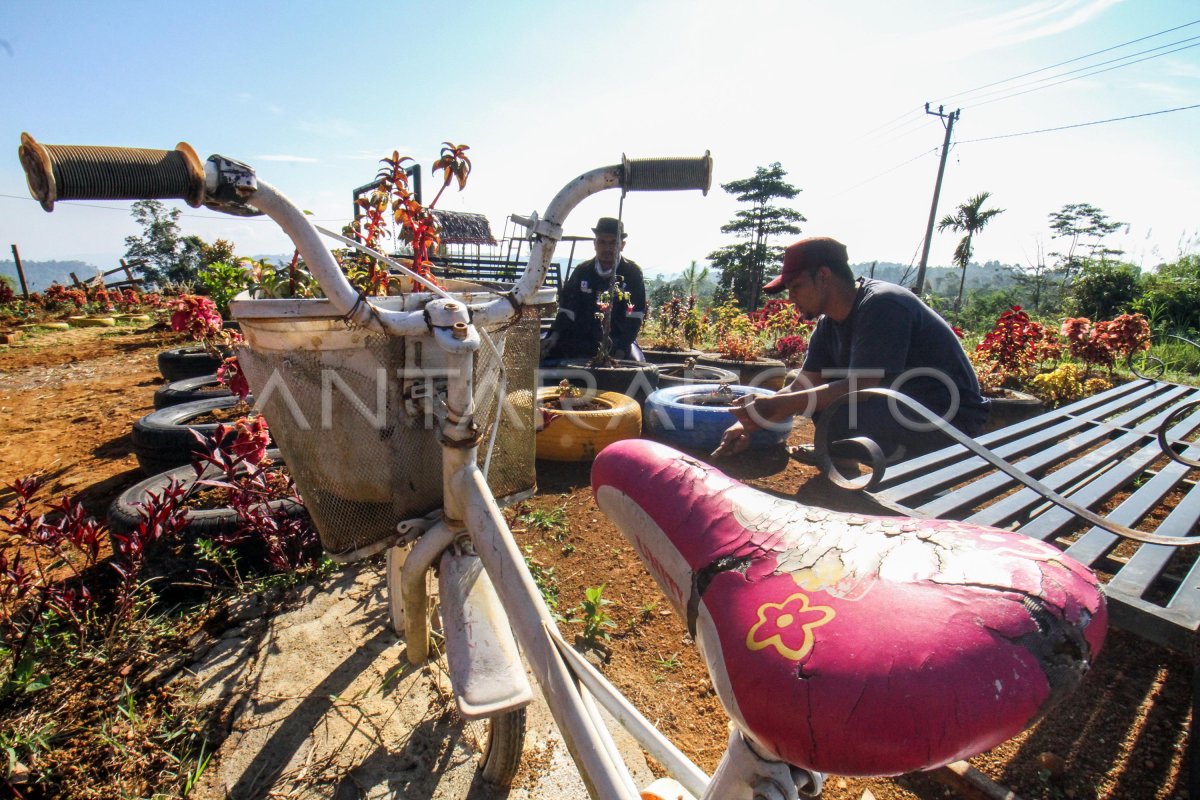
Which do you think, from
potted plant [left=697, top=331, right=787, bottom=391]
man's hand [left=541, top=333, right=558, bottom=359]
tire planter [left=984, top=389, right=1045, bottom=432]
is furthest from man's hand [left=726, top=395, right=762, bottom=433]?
man's hand [left=541, top=333, right=558, bottom=359]

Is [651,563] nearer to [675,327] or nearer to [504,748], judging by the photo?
[504,748]

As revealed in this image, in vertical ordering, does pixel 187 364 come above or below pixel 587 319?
below

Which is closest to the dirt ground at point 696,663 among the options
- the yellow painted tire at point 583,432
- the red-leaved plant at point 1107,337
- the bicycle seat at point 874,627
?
the yellow painted tire at point 583,432

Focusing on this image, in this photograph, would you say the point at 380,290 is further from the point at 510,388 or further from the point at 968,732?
the point at 968,732

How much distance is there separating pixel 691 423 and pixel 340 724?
123 inches

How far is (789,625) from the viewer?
71 cm

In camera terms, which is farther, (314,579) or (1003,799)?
(314,579)

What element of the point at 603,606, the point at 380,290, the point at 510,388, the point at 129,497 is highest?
the point at 380,290

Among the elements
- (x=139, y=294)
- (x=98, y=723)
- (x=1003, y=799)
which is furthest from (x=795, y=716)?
(x=139, y=294)

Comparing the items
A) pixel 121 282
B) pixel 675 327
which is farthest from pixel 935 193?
pixel 121 282

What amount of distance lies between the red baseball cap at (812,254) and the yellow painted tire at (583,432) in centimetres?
168

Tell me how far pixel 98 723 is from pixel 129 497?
1.17 meters

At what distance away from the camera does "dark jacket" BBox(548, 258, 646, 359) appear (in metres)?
6.66

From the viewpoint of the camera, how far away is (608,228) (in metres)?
6.31
